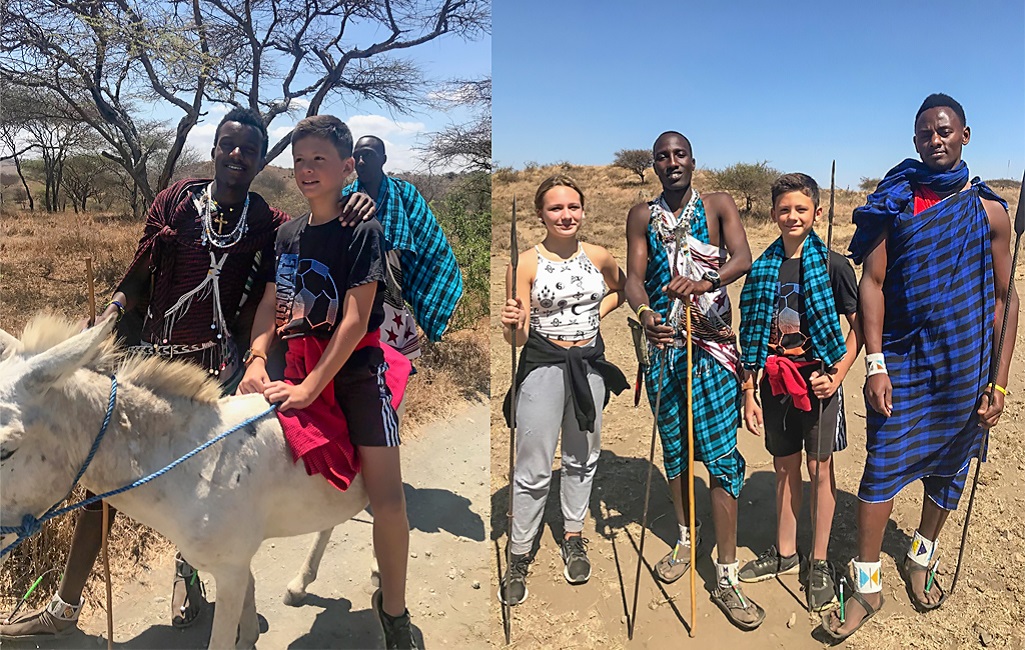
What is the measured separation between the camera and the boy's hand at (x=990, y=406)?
3.08m

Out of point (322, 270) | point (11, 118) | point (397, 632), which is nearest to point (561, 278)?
point (322, 270)

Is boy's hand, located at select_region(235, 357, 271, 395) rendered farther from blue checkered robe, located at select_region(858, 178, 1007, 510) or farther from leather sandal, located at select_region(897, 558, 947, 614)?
leather sandal, located at select_region(897, 558, 947, 614)

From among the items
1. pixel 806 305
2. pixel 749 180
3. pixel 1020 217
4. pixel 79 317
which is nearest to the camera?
pixel 1020 217

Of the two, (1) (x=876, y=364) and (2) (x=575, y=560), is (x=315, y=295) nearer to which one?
(2) (x=575, y=560)

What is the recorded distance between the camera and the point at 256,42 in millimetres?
9430

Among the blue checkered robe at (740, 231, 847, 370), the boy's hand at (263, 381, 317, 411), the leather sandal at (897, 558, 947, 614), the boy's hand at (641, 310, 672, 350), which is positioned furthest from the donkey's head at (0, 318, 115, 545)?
the leather sandal at (897, 558, 947, 614)

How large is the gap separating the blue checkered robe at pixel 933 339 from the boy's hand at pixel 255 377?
2.73 meters

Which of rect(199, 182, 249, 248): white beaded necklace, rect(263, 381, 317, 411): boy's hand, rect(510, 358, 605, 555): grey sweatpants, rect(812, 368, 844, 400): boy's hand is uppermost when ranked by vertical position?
rect(199, 182, 249, 248): white beaded necklace

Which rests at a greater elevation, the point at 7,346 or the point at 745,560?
the point at 7,346

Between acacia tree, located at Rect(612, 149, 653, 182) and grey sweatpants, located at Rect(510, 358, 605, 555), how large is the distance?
3230 centimetres

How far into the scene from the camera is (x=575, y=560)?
140 inches

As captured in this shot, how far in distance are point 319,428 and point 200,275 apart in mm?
946

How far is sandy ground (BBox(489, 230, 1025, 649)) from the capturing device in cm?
314

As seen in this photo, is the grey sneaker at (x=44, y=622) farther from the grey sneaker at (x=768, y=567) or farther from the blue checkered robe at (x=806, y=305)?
the blue checkered robe at (x=806, y=305)
